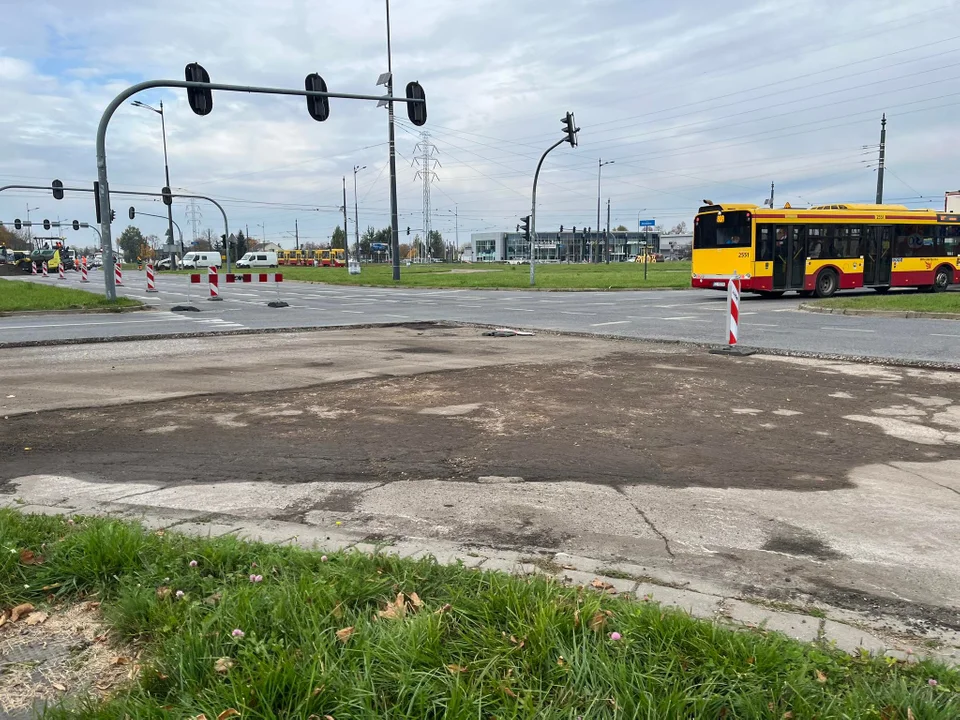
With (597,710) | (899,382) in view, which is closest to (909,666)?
(597,710)

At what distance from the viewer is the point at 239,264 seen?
90750 mm

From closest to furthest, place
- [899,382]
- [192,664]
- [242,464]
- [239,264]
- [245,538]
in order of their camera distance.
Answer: [192,664], [245,538], [242,464], [899,382], [239,264]

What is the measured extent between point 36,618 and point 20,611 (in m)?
0.10

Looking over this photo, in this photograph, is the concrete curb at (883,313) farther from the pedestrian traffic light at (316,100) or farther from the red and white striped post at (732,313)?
the pedestrian traffic light at (316,100)

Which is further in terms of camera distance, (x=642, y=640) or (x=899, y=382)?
(x=899, y=382)

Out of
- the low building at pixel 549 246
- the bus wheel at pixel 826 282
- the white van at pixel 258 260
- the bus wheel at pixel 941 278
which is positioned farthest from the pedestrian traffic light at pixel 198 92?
the low building at pixel 549 246

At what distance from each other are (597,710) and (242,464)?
3840mm

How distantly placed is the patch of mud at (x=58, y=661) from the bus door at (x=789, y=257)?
24.8 meters

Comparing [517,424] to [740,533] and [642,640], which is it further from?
[642,640]

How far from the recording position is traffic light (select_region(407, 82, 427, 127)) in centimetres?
2217

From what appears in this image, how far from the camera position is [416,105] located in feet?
73.0

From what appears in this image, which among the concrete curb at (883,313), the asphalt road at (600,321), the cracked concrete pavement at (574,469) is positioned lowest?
the cracked concrete pavement at (574,469)

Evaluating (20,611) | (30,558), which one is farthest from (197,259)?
(20,611)

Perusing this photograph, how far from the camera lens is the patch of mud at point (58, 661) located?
→ 8.26ft
